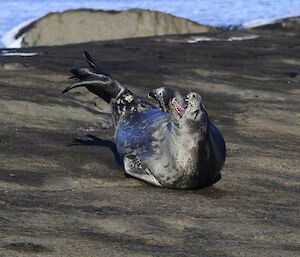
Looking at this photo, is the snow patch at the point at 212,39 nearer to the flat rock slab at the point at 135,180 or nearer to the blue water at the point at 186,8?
the flat rock slab at the point at 135,180

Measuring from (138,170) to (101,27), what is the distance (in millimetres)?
9458

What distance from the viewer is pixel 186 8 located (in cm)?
2428

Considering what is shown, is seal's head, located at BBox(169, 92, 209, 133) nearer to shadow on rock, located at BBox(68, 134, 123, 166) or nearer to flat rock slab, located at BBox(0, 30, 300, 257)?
flat rock slab, located at BBox(0, 30, 300, 257)

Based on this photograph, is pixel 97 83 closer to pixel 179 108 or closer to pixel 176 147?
pixel 179 108

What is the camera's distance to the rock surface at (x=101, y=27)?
15.9 metres

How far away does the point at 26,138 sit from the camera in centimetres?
827

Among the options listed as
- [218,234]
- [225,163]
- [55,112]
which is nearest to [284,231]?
[218,234]

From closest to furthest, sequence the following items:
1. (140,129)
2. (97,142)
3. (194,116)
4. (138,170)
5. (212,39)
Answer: (194,116)
(138,170)
(140,129)
(97,142)
(212,39)

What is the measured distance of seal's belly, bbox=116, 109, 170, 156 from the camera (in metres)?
7.48

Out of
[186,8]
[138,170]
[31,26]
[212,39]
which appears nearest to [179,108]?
[138,170]

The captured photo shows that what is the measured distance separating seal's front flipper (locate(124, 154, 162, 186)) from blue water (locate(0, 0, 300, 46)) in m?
11.5

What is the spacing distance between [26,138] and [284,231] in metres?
2.57

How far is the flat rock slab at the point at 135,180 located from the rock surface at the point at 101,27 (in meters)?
2.99

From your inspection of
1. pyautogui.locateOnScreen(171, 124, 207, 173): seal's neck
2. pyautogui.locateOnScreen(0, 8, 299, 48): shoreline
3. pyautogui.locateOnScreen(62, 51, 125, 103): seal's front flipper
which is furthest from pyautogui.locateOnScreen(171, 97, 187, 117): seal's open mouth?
pyautogui.locateOnScreen(0, 8, 299, 48): shoreline
